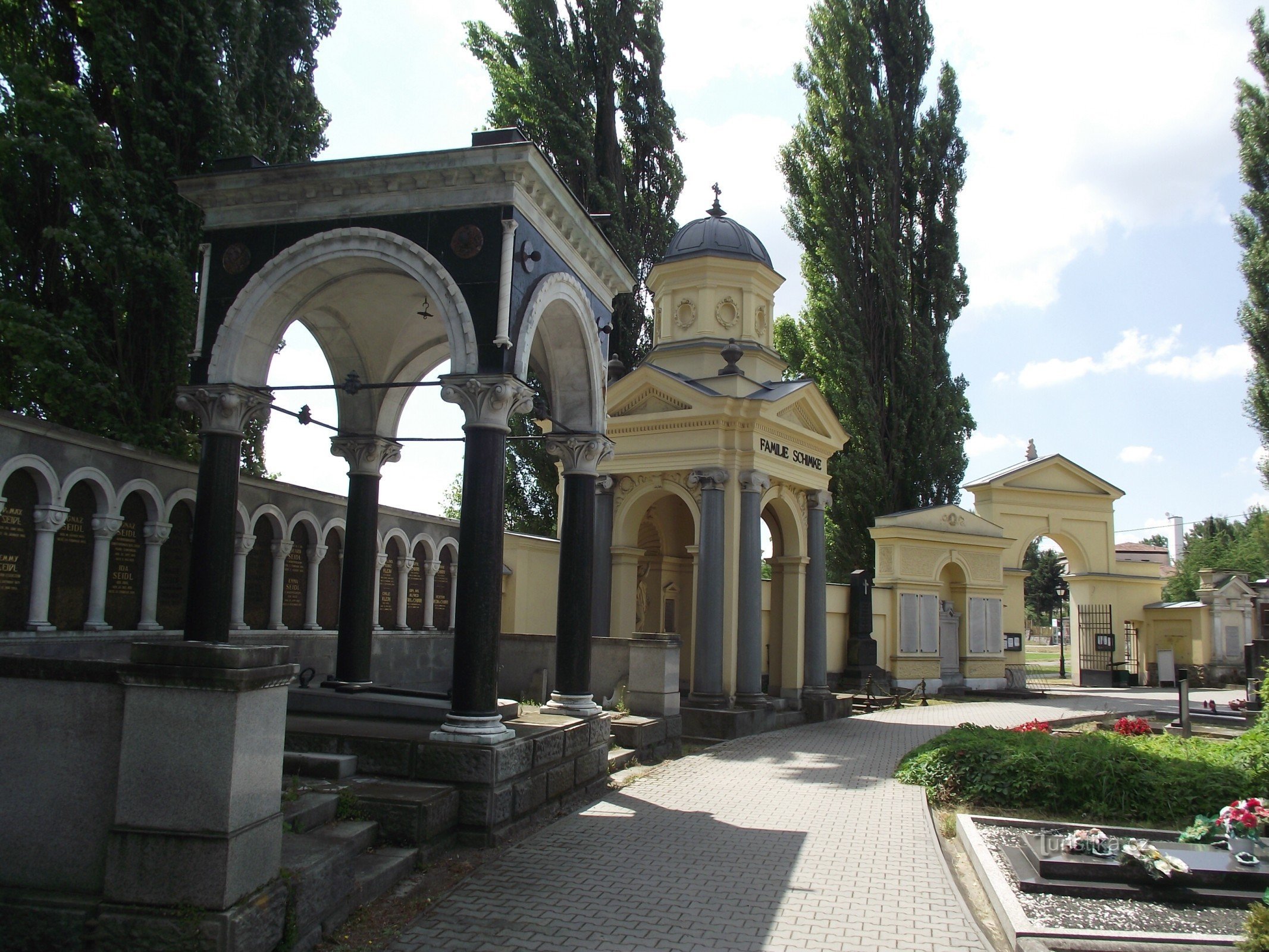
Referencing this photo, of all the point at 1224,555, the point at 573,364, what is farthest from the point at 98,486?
the point at 1224,555

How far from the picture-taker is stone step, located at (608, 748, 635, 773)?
1091 centimetres

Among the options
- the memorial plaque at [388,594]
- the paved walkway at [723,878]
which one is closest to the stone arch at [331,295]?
the paved walkway at [723,878]

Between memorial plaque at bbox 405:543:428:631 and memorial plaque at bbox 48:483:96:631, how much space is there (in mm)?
5883

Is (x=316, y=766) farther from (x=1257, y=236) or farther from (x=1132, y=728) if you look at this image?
(x=1257, y=236)

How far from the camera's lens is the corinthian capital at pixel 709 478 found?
15.7 meters

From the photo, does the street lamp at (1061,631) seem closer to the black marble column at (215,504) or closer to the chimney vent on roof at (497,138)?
the chimney vent on roof at (497,138)

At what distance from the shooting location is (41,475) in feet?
27.0

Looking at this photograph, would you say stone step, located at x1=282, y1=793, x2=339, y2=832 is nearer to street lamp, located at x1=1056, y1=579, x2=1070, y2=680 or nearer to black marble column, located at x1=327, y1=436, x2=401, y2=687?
black marble column, located at x1=327, y1=436, x2=401, y2=687

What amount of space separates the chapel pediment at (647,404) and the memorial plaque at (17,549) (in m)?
10.2

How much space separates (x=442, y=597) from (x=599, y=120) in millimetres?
15000

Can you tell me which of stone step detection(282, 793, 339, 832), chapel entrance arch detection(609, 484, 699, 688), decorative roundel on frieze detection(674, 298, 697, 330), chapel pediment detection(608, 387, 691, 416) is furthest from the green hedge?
decorative roundel on frieze detection(674, 298, 697, 330)

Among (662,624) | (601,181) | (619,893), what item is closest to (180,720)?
(619,893)

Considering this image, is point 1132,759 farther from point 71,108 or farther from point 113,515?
point 71,108

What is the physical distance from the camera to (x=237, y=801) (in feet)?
14.9
